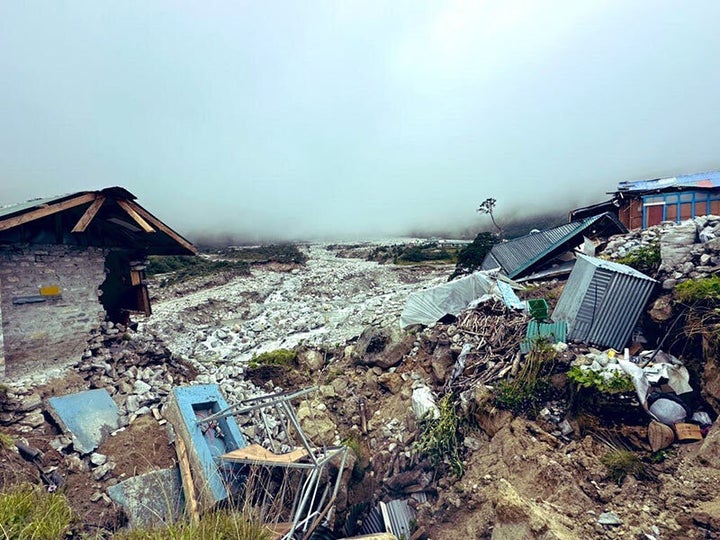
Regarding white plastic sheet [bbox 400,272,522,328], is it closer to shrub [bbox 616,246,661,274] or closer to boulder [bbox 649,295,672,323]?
shrub [bbox 616,246,661,274]

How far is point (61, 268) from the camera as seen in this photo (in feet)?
20.9

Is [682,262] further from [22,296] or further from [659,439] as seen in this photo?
[22,296]

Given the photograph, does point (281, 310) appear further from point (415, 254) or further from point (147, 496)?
point (415, 254)

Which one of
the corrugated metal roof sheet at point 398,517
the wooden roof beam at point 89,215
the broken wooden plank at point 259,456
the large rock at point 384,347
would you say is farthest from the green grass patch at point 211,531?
the large rock at point 384,347

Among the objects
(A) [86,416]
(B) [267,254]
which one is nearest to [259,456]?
(A) [86,416]

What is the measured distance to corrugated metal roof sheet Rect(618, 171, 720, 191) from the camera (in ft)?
46.7

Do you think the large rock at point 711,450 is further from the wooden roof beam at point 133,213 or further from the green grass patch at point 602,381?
the wooden roof beam at point 133,213

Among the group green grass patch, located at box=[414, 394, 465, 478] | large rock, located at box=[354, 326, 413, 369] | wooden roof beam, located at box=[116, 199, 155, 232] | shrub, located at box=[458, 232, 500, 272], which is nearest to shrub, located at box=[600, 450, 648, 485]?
green grass patch, located at box=[414, 394, 465, 478]

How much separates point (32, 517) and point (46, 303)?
14.0 feet

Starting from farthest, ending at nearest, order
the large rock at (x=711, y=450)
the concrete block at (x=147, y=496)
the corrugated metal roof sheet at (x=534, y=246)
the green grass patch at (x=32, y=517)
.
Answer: the corrugated metal roof sheet at (x=534, y=246) < the concrete block at (x=147, y=496) < the large rock at (x=711, y=450) < the green grass patch at (x=32, y=517)

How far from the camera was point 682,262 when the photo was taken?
6.15 m

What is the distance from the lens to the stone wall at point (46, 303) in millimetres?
5629

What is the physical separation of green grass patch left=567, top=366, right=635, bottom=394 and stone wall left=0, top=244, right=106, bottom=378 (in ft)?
25.5

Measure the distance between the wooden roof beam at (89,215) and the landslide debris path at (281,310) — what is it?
15.1 ft
